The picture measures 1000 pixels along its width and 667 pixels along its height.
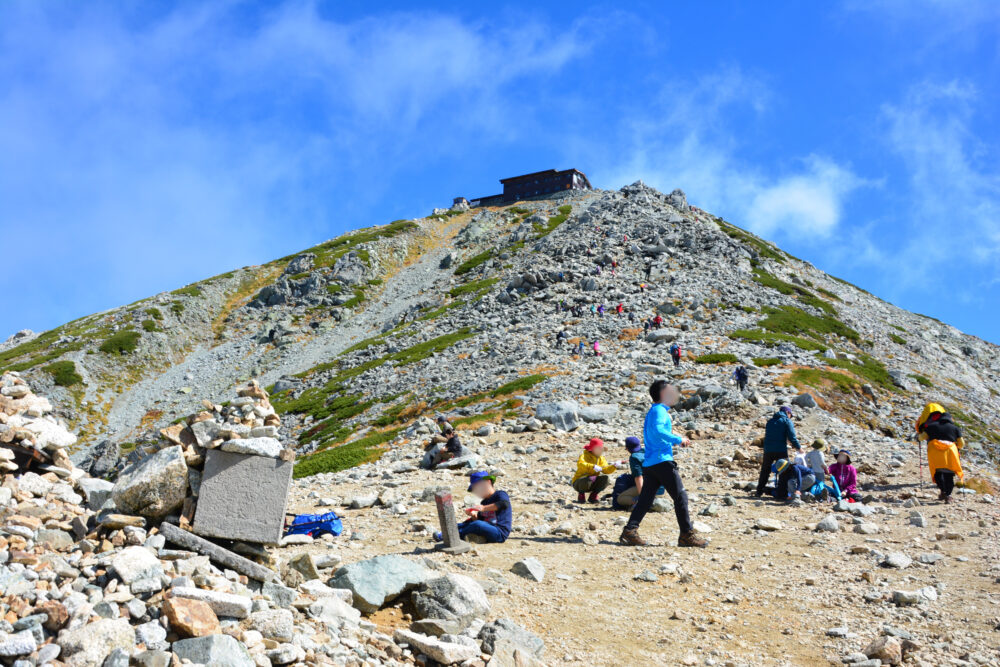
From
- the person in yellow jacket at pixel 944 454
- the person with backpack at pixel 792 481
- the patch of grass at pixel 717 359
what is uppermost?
the patch of grass at pixel 717 359

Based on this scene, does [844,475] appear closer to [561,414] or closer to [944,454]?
[944,454]

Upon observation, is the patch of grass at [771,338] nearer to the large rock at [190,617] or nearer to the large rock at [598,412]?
the large rock at [598,412]

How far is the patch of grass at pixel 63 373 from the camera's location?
6222 centimetres

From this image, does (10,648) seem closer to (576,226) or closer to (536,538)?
(536,538)

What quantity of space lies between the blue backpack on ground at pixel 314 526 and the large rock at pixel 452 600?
402cm

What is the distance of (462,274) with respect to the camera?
82562 mm

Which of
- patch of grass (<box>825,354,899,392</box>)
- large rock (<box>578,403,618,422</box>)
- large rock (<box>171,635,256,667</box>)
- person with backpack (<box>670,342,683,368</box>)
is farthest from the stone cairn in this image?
patch of grass (<box>825,354,899,392</box>)

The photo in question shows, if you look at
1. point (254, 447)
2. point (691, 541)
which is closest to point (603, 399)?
point (691, 541)

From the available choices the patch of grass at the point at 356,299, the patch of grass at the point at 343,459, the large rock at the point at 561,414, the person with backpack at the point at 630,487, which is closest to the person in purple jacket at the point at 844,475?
the person with backpack at the point at 630,487

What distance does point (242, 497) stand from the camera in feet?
25.1

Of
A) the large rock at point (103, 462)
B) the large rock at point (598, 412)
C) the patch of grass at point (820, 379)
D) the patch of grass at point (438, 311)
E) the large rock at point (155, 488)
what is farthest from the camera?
the patch of grass at point (438, 311)

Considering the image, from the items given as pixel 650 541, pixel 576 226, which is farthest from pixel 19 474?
pixel 576 226

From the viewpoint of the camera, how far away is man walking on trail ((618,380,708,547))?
10.4 metres

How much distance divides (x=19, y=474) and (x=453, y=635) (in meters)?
6.51
